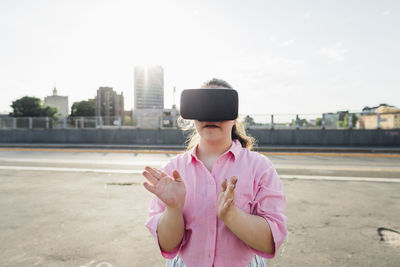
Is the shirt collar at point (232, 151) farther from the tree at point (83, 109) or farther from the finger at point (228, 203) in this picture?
the tree at point (83, 109)

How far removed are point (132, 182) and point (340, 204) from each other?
167 inches

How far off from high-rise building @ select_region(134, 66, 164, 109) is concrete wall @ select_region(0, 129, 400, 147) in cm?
14979

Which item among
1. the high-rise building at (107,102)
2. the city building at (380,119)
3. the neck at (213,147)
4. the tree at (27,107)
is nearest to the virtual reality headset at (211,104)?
the neck at (213,147)

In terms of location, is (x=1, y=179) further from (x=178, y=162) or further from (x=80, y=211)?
(x=178, y=162)

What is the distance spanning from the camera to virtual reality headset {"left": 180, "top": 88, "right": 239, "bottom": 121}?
3.59 ft

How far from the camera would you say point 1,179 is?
21.9 ft

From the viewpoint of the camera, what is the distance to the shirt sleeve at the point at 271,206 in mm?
1170

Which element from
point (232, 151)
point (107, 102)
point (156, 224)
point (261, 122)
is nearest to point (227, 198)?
point (232, 151)

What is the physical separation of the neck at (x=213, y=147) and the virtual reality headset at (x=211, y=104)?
7.6 inches

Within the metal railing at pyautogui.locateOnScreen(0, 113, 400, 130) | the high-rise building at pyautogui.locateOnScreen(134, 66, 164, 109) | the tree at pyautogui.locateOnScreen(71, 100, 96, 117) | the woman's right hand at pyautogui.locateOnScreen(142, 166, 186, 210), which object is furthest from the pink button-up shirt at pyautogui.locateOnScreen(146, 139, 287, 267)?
the high-rise building at pyautogui.locateOnScreen(134, 66, 164, 109)

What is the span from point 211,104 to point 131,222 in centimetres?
320

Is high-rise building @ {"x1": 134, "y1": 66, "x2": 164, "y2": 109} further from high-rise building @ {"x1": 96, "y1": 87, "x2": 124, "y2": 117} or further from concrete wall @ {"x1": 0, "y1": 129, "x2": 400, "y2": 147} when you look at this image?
concrete wall @ {"x1": 0, "y1": 129, "x2": 400, "y2": 147}

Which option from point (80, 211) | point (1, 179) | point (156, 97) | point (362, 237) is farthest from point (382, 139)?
point (156, 97)

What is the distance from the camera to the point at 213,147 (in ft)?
4.25
